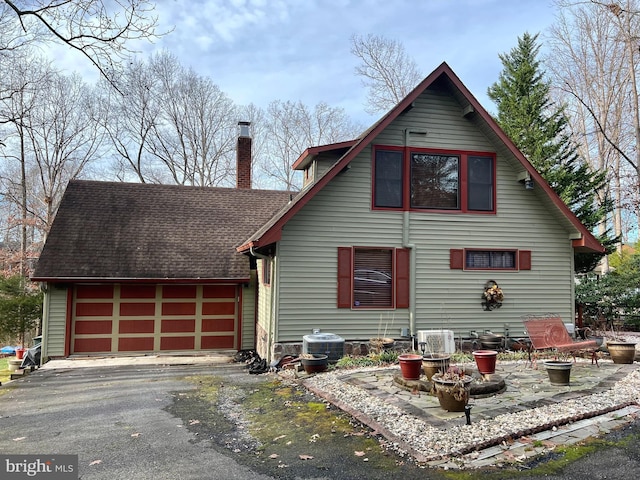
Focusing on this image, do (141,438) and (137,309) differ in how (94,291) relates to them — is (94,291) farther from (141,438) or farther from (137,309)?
(141,438)

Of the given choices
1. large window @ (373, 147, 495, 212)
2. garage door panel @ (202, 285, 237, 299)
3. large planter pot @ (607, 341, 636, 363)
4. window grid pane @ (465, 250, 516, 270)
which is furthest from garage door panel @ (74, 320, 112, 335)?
large planter pot @ (607, 341, 636, 363)

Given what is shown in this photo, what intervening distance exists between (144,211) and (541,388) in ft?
38.7

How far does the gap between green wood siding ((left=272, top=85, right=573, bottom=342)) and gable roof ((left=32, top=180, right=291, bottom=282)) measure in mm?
3538

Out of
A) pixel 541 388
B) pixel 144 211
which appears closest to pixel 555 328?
pixel 541 388

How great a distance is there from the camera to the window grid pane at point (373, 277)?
9844mm

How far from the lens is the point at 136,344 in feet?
40.1

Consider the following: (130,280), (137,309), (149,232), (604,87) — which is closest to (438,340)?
(130,280)

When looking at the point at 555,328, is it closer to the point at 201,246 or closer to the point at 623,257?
the point at 201,246

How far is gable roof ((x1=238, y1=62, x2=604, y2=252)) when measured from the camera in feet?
29.7

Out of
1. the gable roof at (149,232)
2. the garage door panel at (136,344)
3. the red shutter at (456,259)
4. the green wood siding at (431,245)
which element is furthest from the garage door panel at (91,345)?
the red shutter at (456,259)

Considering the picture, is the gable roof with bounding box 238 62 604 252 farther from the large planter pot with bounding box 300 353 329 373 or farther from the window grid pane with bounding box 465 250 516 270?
the large planter pot with bounding box 300 353 329 373

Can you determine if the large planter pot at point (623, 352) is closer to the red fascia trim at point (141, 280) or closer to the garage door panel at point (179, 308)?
A: the red fascia trim at point (141, 280)

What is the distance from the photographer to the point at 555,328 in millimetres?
8383

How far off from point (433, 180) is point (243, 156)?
8288 mm
